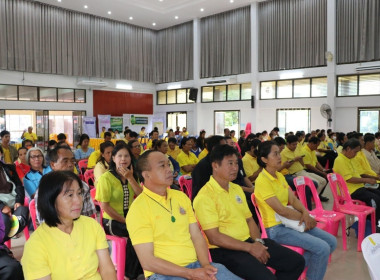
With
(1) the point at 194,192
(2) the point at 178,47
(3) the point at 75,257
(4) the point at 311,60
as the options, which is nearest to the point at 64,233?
(3) the point at 75,257

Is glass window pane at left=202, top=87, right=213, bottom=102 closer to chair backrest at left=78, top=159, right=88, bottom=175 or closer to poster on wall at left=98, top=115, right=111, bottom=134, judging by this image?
poster on wall at left=98, top=115, right=111, bottom=134

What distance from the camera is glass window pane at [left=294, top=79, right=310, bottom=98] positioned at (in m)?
13.8

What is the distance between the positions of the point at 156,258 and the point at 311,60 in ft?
43.4

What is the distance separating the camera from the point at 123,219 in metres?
2.90

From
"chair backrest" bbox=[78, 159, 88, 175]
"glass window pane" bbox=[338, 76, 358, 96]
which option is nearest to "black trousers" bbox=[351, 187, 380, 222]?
"chair backrest" bbox=[78, 159, 88, 175]

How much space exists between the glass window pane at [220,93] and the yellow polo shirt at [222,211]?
46.7 feet

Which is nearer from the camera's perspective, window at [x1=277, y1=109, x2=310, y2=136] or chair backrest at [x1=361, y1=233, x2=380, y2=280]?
chair backrest at [x1=361, y1=233, x2=380, y2=280]

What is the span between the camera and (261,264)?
89.7 inches

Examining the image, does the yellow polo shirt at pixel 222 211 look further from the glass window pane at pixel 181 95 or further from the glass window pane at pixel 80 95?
the glass window pane at pixel 181 95

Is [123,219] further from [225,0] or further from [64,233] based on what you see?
[225,0]

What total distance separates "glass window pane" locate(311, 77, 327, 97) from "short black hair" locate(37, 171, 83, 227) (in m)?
13.2

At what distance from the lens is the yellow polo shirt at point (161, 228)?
194cm

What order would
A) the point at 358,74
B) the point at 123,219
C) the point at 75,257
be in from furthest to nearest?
1. the point at 358,74
2. the point at 123,219
3. the point at 75,257

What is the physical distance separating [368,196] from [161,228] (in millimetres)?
3168
